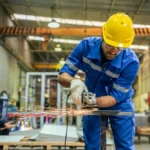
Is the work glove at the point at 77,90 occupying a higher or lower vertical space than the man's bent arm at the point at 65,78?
lower

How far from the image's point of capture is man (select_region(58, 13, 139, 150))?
2000 mm

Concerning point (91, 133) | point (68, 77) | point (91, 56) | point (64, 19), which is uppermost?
point (64, 19)

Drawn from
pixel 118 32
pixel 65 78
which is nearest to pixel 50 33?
pixel 65 78

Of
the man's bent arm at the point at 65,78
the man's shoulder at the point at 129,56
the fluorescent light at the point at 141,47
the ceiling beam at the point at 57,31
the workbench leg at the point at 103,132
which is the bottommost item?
the workbench leg at the point at 103,132

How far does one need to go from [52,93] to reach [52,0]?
3.10 meters

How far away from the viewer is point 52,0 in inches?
374

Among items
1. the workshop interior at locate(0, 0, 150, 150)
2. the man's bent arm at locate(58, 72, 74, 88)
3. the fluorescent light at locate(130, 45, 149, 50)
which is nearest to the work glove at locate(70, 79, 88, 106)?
the man's bent arm at locate(58, 72, 74, 88)

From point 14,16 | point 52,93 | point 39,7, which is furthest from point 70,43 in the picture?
point 52,93

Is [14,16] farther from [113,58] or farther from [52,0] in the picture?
[113,58]

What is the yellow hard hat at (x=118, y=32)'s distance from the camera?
198 cm

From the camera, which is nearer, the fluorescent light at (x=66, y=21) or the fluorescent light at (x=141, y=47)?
the fluorescent light at (x=66, y=21)

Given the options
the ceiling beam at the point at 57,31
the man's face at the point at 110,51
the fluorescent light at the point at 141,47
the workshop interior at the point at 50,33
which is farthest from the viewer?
the fluorescent light at the point at 141,47

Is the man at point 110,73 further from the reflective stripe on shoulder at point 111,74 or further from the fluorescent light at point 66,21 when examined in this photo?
the fluorescent light at point 66,21

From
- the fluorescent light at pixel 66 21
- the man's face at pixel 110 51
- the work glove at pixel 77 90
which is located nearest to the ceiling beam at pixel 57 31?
the fluorescent light at pixel 66 21
